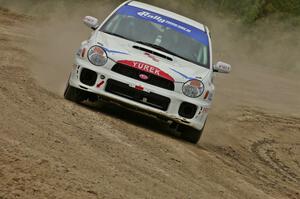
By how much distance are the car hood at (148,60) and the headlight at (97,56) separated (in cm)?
7

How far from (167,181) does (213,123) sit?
24.2 ft

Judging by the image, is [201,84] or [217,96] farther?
[217,96]

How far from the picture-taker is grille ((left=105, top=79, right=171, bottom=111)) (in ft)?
32.1

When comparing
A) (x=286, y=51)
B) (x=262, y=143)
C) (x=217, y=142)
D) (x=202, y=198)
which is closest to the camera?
(x=202, y=198)

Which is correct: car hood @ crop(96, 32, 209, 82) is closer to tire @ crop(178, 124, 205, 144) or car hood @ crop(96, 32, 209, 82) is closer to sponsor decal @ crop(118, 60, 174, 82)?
sponsor decal @ crop(118, 60, 174, 82)

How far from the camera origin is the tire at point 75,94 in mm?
10069

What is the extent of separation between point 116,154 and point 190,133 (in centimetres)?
293

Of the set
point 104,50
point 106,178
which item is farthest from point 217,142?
point 106,178

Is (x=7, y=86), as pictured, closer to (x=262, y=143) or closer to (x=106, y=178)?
(x=106, y=178)

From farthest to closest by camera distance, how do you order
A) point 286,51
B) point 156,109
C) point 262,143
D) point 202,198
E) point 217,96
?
point 286,51
point 217,96
point 262,143
point 156,109
point 202,198

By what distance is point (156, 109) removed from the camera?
9867mm

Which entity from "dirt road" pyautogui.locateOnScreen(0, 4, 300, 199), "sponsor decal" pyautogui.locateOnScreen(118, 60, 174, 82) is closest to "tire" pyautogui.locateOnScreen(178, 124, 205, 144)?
"dirt road" pyautogui.locateOnScreen(0, 4, 300, 199)

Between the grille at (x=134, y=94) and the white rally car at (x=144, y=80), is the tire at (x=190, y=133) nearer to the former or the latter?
the white rally car at (x=144, y=80)

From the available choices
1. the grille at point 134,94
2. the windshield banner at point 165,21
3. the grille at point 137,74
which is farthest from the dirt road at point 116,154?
the windshield banner at point 165,21
